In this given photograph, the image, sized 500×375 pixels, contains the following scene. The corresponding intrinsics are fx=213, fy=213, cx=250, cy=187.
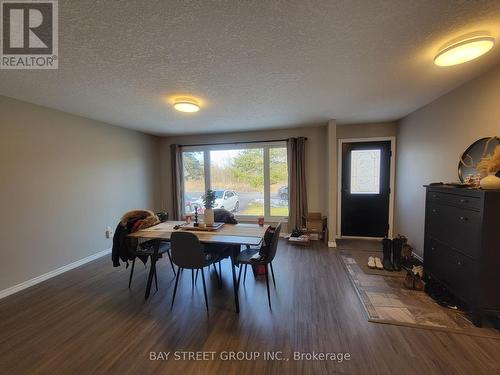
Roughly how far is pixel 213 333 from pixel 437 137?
12.1 feet

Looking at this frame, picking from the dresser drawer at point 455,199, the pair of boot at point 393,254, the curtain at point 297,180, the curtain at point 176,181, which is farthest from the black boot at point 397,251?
the curtain at point 176,181

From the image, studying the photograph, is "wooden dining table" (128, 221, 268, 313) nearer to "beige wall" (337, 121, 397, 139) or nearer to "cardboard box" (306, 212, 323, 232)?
"cardboard box" (306, 212, 323, 232)

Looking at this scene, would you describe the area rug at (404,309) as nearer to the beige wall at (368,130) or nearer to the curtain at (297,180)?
the curtain at (297,180)

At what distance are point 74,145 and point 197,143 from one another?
2448 millimetres

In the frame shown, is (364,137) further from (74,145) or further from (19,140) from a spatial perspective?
(19,140)

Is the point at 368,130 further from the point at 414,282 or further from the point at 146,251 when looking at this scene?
the point at 146,251

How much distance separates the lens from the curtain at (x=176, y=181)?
534 centimetres

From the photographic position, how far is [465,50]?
64.8 inches

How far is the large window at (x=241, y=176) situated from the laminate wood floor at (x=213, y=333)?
2.44 m

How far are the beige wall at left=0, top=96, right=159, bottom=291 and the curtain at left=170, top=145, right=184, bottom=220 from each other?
110 centimetres

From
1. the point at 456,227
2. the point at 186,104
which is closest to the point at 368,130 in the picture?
the point at 456,227

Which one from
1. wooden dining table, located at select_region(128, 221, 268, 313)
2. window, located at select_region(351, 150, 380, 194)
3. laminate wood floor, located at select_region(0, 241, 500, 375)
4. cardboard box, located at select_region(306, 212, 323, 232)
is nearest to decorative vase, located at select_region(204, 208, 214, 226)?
wooden dining table, located at select_region(128, 221, 268, 313)

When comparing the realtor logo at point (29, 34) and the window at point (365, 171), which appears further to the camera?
the window at point (365, 171)

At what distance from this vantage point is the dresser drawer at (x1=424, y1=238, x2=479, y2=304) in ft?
6.24
